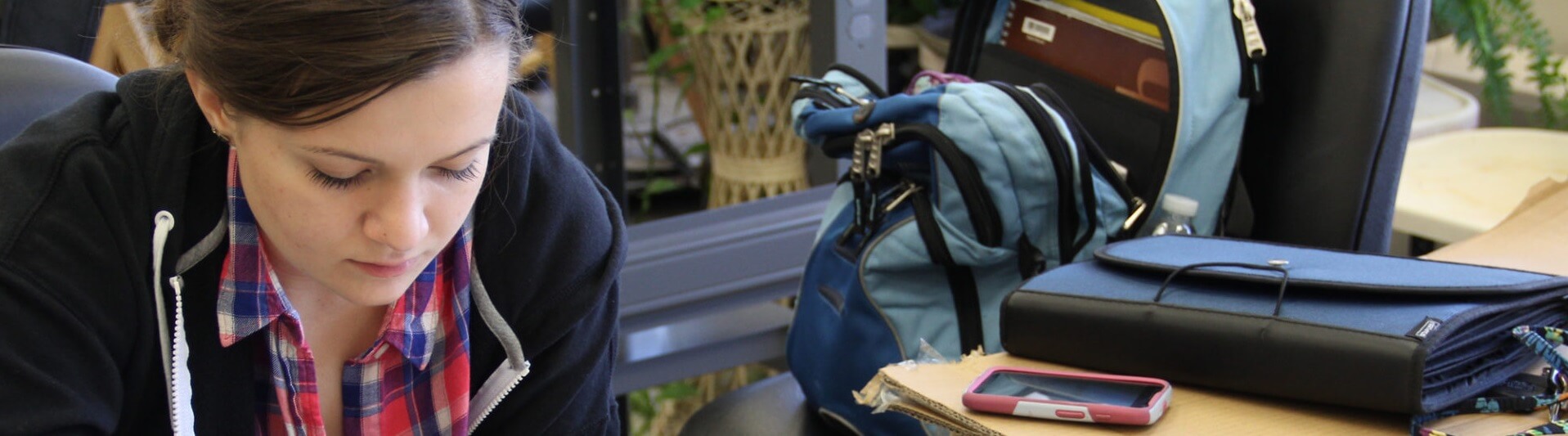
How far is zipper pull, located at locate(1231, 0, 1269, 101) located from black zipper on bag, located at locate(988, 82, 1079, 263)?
18cm

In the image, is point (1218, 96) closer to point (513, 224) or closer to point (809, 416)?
point (809, 416)

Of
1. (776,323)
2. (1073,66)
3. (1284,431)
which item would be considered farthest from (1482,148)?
(1284,431)

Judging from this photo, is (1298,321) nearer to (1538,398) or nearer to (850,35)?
(1538,398)

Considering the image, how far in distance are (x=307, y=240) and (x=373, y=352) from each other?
0.17 m

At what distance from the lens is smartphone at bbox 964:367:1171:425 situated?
0.74 metres

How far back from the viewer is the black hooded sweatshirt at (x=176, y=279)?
71cm

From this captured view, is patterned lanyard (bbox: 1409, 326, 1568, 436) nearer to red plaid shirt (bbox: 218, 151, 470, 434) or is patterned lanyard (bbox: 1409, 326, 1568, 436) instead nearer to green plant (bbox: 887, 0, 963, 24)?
red plaid shirt (bbox: 218, 151, 470, 434)

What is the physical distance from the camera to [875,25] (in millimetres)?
1728

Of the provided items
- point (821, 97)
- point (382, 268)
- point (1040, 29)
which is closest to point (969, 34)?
point (1040, 29)

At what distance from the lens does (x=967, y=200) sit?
109 centimetres

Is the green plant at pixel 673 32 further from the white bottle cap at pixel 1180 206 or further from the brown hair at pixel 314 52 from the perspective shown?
the brown hair at pixel 314 52

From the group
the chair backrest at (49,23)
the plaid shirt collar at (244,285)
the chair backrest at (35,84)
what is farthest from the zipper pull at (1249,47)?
the chair backrest at (49,23)

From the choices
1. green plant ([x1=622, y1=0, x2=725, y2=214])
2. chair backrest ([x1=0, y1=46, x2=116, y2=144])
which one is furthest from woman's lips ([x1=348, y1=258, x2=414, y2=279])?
green plant ([x1=622, y1=0, x2=725, y2=214])

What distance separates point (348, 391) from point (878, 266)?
46cm
